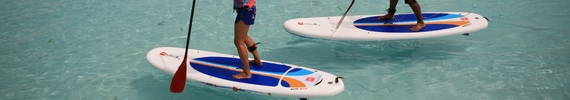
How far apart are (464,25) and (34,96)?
198 inches

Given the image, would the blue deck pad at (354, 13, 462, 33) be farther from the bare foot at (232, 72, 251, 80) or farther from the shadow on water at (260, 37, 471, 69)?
the bare foot at (232, 72, 251, 80)

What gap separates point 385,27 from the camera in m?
7.00

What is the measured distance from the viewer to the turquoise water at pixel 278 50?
6016mm

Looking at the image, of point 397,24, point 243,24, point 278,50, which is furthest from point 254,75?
point 397,24

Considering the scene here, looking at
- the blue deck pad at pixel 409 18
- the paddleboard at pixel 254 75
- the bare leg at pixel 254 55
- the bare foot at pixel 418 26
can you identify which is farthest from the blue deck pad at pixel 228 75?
the bare foot at pixel 418 26

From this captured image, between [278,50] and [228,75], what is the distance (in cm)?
173

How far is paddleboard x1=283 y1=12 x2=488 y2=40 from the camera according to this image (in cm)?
659

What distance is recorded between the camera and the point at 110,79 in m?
6.42

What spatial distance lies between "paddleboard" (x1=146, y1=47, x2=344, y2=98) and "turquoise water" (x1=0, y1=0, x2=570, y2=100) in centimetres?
30

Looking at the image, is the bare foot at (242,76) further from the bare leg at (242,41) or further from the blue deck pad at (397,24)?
the blue deck pad at (397,24)

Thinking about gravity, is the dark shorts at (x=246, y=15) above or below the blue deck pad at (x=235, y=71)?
above

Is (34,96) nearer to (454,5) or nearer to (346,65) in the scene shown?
(346,65)

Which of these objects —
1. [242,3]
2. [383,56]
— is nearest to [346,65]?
[383,56]

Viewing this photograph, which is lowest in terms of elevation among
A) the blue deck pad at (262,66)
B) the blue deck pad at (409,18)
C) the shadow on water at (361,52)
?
the shadow on water at (361,52)
